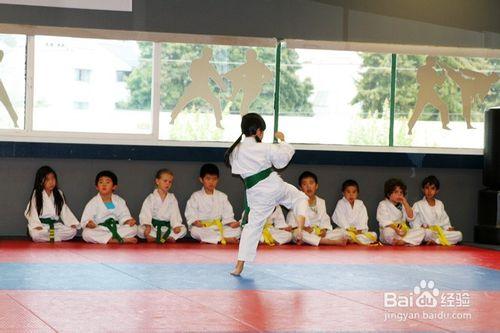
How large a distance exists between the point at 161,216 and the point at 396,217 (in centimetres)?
264

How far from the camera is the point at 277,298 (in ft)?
18.9

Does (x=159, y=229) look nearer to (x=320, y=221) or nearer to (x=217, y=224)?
(x=217, y=224)

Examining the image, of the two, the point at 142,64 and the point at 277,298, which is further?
the point at 142,64

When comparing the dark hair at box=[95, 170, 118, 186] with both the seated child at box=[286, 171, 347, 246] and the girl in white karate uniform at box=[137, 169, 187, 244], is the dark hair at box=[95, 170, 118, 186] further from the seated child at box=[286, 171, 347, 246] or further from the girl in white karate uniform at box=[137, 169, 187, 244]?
the seated child at box=[286, 171, 347, 246]

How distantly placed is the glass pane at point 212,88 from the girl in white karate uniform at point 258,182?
9.30 ft

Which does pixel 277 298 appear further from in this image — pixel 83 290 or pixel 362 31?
pixel 362 31

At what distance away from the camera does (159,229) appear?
917 cm

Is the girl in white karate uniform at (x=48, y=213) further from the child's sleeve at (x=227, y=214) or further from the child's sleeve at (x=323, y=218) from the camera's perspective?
the child's sleeve at (x=323, y=218)

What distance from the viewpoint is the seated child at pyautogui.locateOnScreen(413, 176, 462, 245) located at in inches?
384

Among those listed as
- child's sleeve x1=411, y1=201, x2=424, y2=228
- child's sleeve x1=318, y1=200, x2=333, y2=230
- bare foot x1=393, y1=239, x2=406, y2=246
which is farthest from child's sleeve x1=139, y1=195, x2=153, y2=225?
child's sleeve x1=411, y1=201, x2=424, y2=228

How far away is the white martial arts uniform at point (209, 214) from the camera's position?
9.21 m

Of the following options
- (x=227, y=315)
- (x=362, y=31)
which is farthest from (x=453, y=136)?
(x=227, y=315)

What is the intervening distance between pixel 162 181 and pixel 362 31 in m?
2.85

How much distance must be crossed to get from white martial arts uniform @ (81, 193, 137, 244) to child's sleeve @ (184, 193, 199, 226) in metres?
0.58
